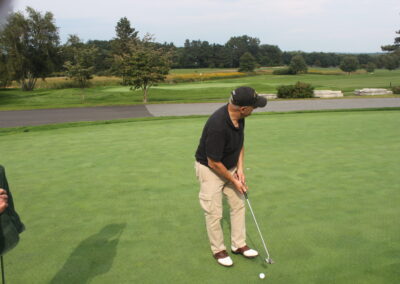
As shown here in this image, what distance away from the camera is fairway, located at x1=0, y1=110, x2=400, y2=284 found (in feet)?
12.6

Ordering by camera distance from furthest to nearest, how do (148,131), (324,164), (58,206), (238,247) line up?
(148,131) < (324,164) < (58,206) < (238,247)

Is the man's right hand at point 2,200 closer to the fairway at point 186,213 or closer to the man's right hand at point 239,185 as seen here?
the fairway at point 186,213

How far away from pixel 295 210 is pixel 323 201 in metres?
0.61

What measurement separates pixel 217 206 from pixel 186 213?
3.98ft

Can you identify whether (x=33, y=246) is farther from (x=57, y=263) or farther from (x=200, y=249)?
(x=200, y=249)

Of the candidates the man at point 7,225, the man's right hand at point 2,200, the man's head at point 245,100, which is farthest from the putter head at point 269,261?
the man's right hand at point 2,200

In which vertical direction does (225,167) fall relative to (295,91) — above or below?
above

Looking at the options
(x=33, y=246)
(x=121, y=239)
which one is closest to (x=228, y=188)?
(x=121, y=239)

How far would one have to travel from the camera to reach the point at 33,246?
4449 mm

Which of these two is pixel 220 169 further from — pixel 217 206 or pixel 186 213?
pixel 186 213

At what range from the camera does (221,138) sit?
13.2 feet

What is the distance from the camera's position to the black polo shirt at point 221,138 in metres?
4.02

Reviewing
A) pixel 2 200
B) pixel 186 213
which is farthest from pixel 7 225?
pixel 186 213

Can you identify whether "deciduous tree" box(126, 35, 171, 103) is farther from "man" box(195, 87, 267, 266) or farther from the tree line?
"man" box(195, 87, 267, 266)
